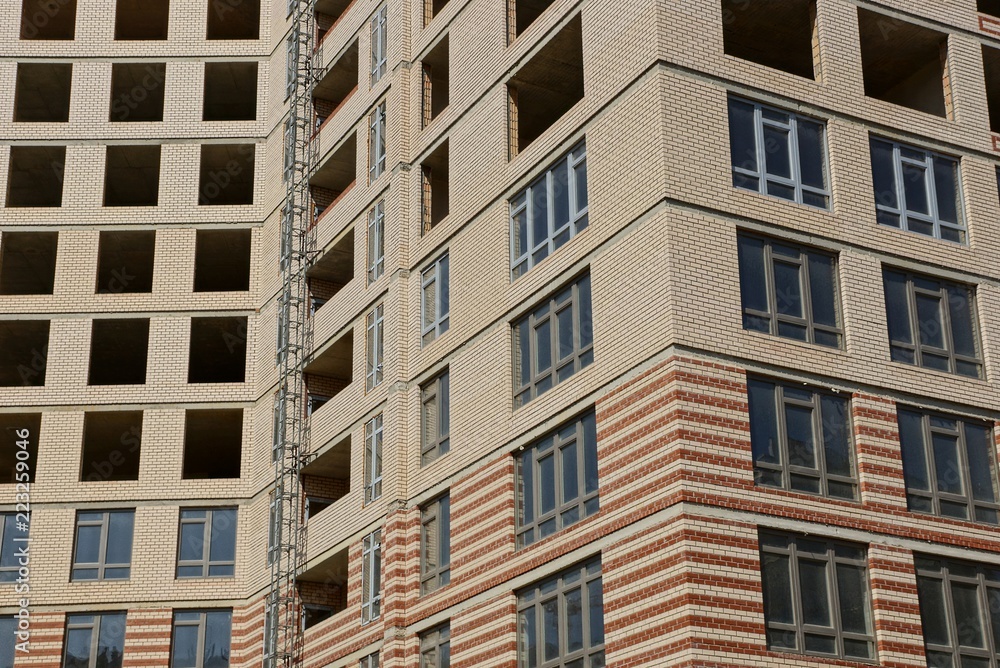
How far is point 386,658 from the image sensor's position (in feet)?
97.2

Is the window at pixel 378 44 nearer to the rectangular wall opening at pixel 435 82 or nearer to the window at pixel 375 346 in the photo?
the rectangular wall opening at pixel 435 82

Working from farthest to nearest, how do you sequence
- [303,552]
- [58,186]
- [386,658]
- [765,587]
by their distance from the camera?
[58,186], [303,552], [386,658], [765,587]

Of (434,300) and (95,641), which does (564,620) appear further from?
(95,641)

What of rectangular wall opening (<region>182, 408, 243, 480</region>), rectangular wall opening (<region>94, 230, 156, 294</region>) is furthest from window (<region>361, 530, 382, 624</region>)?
rectangular wall opening (<region>94, 230, 156, 294</region>)

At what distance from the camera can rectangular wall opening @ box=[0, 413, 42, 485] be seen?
4075cm

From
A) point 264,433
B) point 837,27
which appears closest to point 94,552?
point 264,433

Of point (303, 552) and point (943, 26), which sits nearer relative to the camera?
point (943, 26)

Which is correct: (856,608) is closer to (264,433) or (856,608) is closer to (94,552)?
(264,433)

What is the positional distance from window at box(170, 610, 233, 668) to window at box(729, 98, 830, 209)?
20013 mm

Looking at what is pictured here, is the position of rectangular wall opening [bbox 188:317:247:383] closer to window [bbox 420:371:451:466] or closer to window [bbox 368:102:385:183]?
window [bbox 368:102:385:183]

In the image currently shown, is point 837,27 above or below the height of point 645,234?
above

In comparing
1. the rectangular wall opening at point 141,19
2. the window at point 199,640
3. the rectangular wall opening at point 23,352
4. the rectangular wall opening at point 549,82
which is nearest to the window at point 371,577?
the window at point 199,640

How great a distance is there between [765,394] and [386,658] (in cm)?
1045

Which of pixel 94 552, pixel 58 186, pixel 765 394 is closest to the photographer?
pixel 765 394
